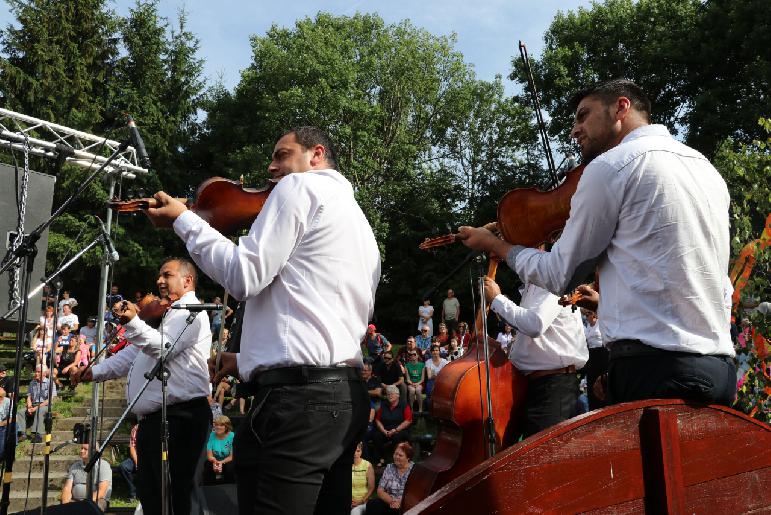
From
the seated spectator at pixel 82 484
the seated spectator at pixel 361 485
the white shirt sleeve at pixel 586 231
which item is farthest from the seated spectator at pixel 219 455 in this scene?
the white shirt sleeve at pixel 586 231

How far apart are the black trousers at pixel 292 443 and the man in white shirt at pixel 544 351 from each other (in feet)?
7.09

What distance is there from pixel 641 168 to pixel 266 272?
1.26 m

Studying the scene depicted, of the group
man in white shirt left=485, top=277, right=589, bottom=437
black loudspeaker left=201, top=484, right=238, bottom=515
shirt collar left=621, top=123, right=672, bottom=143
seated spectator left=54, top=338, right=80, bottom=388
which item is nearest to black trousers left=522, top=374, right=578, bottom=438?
man in white shirt left=485, top=277, right=589, bottom=437

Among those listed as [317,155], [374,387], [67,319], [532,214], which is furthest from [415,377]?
[317,155]

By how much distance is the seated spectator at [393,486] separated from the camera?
8898mm

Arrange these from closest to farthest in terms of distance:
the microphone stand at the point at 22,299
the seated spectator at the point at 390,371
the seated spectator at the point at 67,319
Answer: the microphone stand at the point at 22,299
the seated spectator at the point at 390,371
the seated spectator at the point at 67,319

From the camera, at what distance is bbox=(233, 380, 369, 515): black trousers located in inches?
90.5

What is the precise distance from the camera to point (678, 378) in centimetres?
208

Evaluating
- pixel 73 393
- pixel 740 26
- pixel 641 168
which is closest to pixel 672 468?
pixel 641 168

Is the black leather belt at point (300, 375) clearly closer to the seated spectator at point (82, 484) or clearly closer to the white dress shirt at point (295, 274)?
the white dress shirt at point (295, 274)

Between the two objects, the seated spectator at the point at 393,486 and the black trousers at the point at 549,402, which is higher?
the black trousers at the point at 549,402

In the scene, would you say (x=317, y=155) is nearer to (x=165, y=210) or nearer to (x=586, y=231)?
(x=165, y=210)

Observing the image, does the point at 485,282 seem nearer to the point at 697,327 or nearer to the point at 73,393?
the point at 697,327

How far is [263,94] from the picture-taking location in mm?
28312
